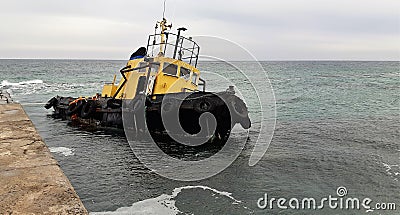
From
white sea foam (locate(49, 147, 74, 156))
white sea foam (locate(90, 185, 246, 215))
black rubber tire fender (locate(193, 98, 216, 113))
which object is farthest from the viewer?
black rubber tire fender (locate(193, 98, 216, 113))

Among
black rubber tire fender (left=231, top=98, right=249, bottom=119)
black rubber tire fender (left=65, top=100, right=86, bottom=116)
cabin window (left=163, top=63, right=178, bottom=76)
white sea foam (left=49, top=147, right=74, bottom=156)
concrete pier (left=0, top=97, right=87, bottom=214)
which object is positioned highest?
cabin window (left=163, top=63, right=178, bottom=76)

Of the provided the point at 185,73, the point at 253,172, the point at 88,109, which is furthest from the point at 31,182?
the point at 88,109

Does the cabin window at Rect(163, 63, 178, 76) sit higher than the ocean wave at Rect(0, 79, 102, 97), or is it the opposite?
the cabin window at Rect(163, 63, 178, 76)

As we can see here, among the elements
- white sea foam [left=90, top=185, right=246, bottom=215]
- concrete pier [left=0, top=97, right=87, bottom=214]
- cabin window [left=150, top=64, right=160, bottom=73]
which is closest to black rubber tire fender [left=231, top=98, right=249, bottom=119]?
cabin window [left=150, top=64, right=160, bottom=73]

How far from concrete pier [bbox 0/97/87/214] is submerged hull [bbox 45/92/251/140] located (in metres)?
8.52

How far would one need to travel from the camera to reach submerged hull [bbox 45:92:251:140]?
490 inches

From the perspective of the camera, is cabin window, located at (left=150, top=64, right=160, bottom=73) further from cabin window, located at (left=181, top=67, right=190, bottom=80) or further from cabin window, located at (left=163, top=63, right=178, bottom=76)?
cabin window, located at (left=181, top=67, right=190, bottom=80)

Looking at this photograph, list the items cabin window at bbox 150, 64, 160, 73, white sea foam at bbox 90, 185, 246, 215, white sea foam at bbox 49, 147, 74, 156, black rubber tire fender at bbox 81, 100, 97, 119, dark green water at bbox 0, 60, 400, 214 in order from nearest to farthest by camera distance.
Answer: white sea foam at bbox 90, 185, 246, 215 < dark green water at bbox 0, 60, 400, 214 < white sea foam at bbox 49, 147, 74, 156 < cabin window at bbox 150, 64, 160, 73 < black rubber tire fender at bbox 81, 100, 97, 119

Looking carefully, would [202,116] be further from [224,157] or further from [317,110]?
[317,110]

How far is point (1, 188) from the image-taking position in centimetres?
260

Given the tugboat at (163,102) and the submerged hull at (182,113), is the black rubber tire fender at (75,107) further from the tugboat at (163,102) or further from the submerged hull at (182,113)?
the submerged hull at (182,113)

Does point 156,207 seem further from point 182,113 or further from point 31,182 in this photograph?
point 182,113

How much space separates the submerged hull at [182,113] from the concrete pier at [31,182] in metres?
8.52

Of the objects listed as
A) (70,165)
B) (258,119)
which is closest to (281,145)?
(258,119)
